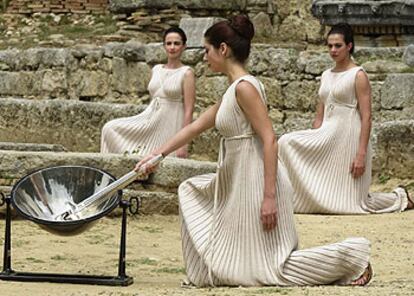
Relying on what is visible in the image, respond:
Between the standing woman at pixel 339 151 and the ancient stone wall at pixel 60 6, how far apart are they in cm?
1019

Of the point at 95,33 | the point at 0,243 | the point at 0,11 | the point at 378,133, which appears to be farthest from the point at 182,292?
the point at 0,11

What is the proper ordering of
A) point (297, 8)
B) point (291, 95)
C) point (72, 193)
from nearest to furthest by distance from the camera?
point (72, 193), point (291, 95), point (297, 8)

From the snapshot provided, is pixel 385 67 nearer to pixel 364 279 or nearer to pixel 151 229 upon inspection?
→ pixel 151 229

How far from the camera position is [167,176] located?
987 centimetres

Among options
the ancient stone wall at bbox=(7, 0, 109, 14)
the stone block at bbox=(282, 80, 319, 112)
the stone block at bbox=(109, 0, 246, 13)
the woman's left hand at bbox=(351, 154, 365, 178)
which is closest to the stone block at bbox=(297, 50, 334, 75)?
the stone block at bbox=(282, 80, 319, 112)

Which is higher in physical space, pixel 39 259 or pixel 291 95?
pixel 291 95

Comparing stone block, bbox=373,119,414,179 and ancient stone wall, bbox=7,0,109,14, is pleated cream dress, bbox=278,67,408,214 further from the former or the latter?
ancient stone wall, bbox=7,0,109,14

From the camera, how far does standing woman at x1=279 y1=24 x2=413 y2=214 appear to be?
10.8m

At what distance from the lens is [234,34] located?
23.6ft

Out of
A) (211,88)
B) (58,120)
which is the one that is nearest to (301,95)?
(211,88)

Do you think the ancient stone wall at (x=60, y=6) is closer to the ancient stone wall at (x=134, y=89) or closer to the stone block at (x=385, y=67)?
the ancient stone wall at (x=134, y=89)

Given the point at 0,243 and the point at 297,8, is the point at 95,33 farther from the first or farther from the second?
the point at 0,243

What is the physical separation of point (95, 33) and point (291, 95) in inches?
267

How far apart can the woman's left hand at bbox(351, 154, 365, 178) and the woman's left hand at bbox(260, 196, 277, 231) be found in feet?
13.0
